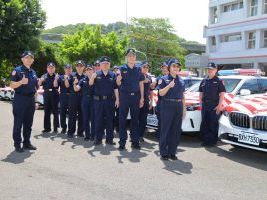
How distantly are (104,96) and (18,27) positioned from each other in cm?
1826

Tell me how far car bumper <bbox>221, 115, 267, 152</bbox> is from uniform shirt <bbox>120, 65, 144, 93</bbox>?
179 centimetres

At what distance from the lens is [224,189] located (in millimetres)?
5375

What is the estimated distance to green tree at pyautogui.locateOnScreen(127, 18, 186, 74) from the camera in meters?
63.5

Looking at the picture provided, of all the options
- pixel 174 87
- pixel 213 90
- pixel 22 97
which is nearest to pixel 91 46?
pixel 213 90

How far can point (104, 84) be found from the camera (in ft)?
27.7

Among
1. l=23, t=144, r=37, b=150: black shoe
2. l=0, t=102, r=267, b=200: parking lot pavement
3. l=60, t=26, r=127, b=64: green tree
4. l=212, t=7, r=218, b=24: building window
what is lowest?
l=0, t=102, r=267, b=200: parking lot pavement

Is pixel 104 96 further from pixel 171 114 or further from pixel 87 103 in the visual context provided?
pixel 171 114

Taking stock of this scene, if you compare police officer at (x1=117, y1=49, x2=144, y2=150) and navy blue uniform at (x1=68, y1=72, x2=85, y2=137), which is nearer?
police officer at (x1=117, y1=49, x2=144, y2=150)

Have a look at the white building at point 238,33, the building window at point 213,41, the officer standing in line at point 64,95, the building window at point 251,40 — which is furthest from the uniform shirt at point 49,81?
the building window at point 213,41

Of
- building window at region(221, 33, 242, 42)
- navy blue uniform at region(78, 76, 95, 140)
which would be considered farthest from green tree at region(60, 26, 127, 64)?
navy blue uniform at region(78, 76, 95, 140)

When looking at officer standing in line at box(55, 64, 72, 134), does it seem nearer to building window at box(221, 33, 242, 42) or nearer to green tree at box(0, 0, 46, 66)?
green tree at box(0, 0, 46, 66)

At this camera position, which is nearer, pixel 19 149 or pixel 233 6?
pixel 19 149

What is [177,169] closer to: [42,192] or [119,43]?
[42,192]

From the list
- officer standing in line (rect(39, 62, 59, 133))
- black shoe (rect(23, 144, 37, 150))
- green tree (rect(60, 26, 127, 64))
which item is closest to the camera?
black shoe (rect(23, 144, 37, 150))
